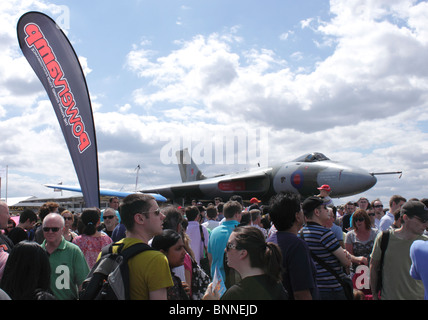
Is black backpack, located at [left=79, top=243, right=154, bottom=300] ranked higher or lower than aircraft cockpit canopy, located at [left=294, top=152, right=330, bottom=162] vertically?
lower

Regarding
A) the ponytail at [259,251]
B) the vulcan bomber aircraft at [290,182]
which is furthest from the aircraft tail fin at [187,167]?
the ponytail at [259,251]

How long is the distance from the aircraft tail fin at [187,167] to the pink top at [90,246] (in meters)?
28.8

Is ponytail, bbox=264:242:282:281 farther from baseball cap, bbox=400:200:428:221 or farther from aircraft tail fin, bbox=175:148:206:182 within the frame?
aircraft tail fin, bbox=175:148:206:182

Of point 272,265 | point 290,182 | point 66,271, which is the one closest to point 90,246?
point 66,271

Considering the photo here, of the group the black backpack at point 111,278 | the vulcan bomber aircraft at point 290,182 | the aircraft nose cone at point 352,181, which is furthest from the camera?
the vulcan bomber aircraft at point 290,182

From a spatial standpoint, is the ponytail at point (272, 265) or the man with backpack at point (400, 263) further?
the man with backpack at point (400, 263)

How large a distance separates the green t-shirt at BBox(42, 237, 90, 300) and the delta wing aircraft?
48.8ft

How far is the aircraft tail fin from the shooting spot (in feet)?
111

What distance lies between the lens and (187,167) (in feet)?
113

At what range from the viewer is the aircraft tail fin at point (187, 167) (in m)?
33.8

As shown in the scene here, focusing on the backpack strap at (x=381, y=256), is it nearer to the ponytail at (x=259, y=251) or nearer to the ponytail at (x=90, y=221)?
the ponytail at (x=259, y=251)

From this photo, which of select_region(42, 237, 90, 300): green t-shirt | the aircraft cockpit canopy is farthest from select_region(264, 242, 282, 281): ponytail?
the aircraft cockpit canopy

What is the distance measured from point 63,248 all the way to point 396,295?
375 centimetres

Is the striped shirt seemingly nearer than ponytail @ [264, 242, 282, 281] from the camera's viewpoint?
No
